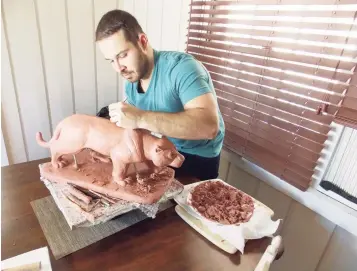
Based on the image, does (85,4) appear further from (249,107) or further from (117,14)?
(249,107)

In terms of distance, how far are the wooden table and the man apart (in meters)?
0.30

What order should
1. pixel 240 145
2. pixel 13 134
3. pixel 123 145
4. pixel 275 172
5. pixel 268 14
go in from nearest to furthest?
pixel 123 145
pixel 268 14
pixel 275 172
pixel 240 145
pixel 13 134

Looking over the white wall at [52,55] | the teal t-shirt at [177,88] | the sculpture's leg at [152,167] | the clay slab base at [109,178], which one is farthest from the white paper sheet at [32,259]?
the white wall at [52,55]

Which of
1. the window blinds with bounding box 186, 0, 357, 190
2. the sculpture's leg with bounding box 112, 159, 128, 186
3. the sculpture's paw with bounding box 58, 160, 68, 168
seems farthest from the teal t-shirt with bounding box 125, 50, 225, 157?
the sculpture's paw with bounding box 58, 160, 68, 168

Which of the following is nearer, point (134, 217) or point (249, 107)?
point (134, 217)

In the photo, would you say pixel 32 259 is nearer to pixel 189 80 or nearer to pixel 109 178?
pixel 109 178

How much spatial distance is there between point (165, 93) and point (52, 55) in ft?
3.59

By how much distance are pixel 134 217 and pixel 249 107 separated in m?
0.78

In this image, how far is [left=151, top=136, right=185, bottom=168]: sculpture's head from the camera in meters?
0.71

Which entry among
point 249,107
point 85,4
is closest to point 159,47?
point 85,4

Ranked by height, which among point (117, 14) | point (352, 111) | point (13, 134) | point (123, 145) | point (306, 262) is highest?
point (117, 14)

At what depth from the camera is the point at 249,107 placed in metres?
1.26

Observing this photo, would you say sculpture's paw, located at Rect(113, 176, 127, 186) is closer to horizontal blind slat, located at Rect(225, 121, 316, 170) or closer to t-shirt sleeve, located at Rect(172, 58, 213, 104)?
t-shirt sleeve, located at Rect(172, 58, 213, 104)

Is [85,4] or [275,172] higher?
[85,4]
